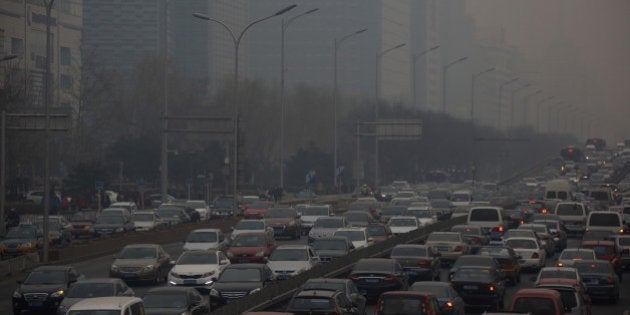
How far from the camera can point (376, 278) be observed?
32.9m

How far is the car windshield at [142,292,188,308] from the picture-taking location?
25375 mm

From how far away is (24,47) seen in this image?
108750 millimetres

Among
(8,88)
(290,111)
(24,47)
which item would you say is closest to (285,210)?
(8,88)

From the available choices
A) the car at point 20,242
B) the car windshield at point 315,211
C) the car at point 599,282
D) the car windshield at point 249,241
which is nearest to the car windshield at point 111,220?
the car at point 20,242

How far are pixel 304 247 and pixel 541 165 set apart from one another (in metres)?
119

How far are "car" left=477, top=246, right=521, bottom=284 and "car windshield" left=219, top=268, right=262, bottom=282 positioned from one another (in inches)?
390

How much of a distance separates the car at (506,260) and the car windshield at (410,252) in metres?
1.99

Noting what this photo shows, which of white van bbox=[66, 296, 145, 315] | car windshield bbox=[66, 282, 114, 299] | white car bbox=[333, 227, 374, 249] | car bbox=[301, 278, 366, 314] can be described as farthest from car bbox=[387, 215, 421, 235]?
white van bbox=[66, 296, 145, 315]

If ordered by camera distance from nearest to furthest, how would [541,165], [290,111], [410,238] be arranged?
[410,238]
[290,111]
[541,165]

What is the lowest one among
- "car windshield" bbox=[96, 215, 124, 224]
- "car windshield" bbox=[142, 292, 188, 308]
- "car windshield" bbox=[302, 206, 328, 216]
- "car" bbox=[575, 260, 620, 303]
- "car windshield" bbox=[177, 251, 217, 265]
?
"car" bbox=[575, 260, 620, 303]

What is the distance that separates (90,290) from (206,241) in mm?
17222

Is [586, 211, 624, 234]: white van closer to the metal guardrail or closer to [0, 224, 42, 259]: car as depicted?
the metal guardrail

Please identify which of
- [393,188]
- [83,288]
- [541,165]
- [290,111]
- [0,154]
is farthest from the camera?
[541,165]

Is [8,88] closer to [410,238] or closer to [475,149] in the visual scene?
[410,238]
